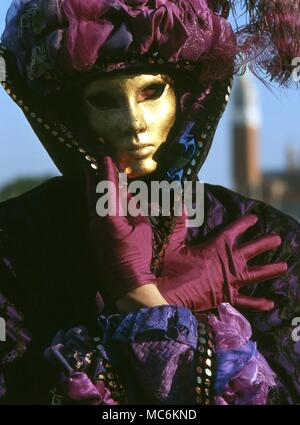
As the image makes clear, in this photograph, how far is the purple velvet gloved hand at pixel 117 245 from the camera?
4.47 feet

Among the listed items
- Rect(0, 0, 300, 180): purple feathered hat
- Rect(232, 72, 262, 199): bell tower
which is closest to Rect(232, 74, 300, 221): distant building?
Rect(232, 72, 262, 199): bell tower

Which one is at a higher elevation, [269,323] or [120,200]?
[120,200]

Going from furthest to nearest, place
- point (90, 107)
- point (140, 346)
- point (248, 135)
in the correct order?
point (248, 135) < point (90, 107) < point (140, 346)

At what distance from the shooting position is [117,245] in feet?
4.48

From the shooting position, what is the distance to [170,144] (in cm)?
145

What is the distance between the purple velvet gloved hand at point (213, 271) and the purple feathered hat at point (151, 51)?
0.10 m

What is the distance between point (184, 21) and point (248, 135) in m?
22.2

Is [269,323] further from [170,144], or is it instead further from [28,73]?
[28,73]

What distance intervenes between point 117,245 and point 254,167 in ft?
67.9

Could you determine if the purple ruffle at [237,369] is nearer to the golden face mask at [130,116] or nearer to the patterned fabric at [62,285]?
the patterned fabric at [62,285]

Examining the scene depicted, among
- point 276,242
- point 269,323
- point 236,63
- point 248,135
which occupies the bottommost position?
point 248,135

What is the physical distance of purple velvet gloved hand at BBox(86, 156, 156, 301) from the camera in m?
1.36

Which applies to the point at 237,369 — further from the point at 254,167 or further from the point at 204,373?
the point at 254,167

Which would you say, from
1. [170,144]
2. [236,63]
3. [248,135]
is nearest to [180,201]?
[170,144]
